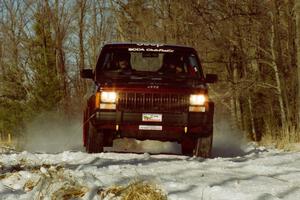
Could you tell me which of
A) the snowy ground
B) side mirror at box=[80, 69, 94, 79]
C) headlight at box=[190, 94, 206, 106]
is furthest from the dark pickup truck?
the snowy ground

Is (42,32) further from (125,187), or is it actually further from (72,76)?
(125,187)

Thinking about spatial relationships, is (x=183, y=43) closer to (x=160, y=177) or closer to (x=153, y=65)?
(x=153, y=65)

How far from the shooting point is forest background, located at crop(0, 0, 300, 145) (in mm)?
21750

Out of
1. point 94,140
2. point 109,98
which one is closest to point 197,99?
point 109,98

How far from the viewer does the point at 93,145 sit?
9.12 meters

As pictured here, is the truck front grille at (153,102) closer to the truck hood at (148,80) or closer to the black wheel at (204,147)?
the truck hood at (148,80)

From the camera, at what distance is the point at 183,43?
2762 cm

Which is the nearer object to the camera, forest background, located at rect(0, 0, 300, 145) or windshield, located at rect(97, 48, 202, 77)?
windshield, located at rect(97, 48, 202, 77)

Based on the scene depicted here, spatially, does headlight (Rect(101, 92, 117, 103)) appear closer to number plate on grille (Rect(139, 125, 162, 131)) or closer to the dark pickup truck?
the dark pickup truck

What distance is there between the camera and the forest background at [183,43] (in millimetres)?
21750

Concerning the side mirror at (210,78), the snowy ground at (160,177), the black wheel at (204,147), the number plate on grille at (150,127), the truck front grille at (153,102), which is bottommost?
the black wheel at (204,147)

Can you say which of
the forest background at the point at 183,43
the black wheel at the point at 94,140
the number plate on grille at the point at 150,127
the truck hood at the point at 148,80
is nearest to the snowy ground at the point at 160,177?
the number plate on grille at the point at 150,127

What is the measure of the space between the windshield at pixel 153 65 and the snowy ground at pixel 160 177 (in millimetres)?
2272

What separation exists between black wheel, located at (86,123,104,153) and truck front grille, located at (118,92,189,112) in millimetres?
606
